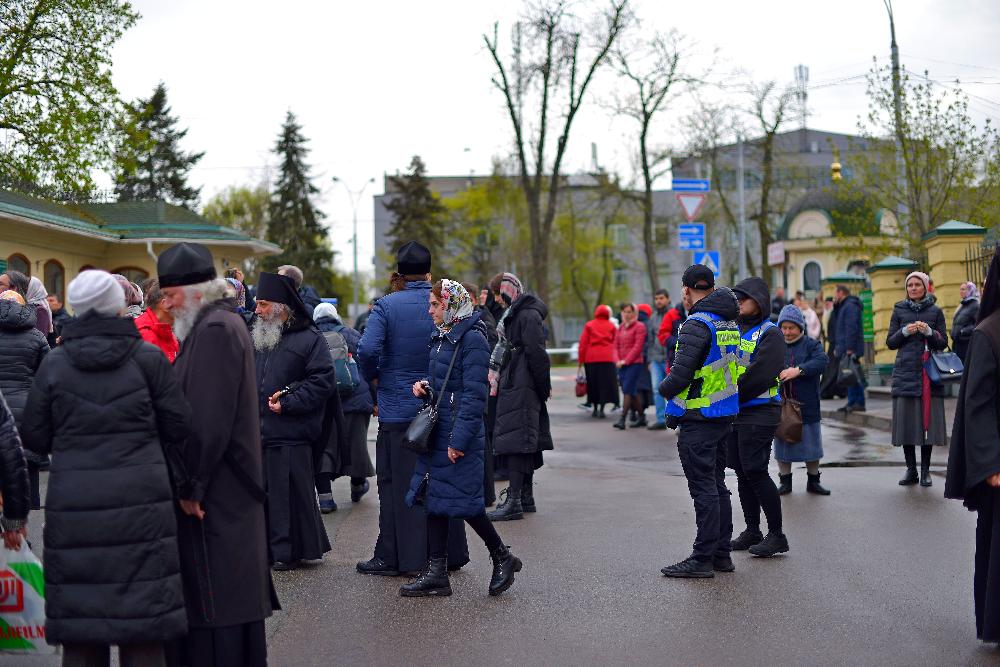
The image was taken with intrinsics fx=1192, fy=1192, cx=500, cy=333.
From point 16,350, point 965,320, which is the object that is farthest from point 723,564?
point 965,320

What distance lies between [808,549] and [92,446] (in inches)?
226

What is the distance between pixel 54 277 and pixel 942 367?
25.6 meters

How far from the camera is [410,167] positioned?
232 ft

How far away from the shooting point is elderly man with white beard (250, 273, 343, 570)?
25.7 feet

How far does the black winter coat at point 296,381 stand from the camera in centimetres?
783

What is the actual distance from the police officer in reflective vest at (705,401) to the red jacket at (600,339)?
12.2 meters

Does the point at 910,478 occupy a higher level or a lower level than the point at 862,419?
higher

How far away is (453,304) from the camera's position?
703cm

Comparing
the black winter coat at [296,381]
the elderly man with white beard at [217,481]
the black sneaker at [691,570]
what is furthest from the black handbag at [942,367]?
the elderly man with white beard at [217,481]

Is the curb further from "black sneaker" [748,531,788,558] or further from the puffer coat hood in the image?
"black sneaker" [748,531,788,558]

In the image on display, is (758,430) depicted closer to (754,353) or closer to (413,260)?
(754,353)

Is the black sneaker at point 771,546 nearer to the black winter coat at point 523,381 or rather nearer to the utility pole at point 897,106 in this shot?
the black winter coat at point 523,381

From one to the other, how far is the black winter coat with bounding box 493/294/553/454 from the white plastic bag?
5266 mm

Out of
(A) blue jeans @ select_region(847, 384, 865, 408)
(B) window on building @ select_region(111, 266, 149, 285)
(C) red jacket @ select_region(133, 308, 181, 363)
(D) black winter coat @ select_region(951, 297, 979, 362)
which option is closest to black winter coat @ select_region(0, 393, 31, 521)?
(C) red jacket @ select_region(133, 308, 181, 363)
